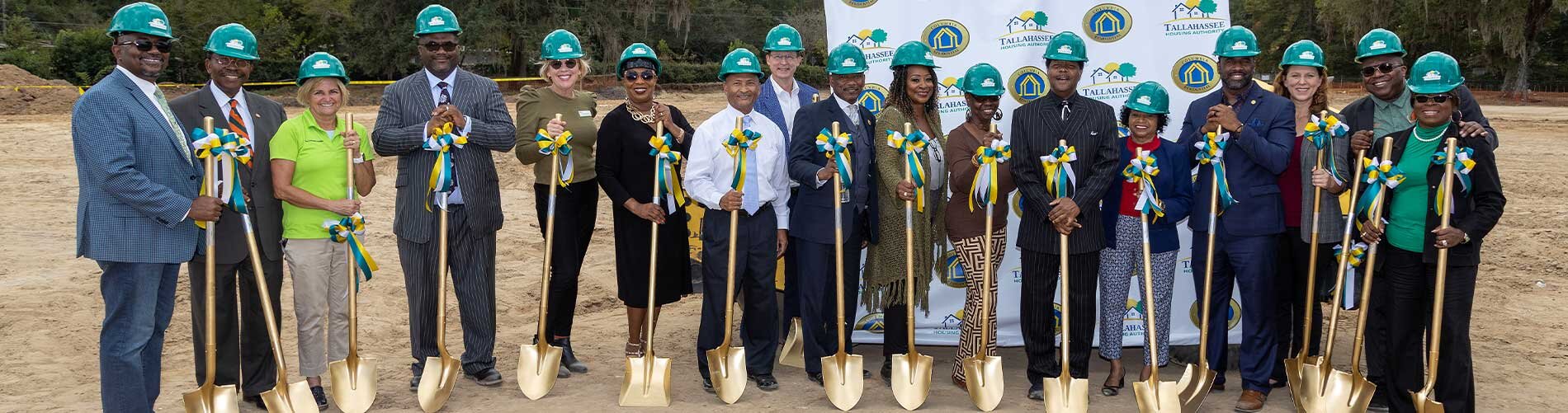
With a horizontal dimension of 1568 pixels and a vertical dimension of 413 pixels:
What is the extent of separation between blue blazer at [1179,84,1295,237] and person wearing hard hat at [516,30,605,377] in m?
3.09

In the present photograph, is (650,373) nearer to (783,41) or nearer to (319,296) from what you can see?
(319,296)

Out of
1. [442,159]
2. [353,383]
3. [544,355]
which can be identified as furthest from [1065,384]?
[353,383]

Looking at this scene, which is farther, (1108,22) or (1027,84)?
(1027,84)

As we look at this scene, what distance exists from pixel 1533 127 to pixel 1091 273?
20.1 meters

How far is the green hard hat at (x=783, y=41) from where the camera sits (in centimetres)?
610

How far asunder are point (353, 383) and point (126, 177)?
1.42 metres

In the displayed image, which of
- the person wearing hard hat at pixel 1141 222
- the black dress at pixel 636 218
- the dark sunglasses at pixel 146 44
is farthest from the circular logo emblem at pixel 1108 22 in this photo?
the dark sunglasses at pixel 146 44

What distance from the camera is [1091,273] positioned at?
5.64m

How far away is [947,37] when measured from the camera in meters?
6.80

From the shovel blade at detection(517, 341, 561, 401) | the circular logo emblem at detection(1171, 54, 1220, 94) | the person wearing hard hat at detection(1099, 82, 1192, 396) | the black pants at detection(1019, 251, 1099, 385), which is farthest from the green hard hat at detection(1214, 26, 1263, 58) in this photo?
the shovel blade at detection(517, 341, 561, 401)

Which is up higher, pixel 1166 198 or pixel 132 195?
pixel 132 195

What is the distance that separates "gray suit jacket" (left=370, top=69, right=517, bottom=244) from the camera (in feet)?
18.2

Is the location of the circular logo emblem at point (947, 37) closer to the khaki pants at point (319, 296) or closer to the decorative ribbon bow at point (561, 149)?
the decorative ribbon bow at point (561, 149)

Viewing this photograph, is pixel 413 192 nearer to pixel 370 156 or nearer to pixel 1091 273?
pixel 370 156
